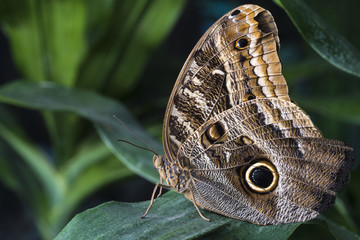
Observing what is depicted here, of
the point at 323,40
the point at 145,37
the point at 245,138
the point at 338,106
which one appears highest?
the point at 145,37

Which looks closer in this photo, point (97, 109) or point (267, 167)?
point (267, 167)

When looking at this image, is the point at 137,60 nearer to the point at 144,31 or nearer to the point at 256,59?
the point at 144,31

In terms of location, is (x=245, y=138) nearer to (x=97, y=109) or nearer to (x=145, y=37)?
(x=97, y=109)

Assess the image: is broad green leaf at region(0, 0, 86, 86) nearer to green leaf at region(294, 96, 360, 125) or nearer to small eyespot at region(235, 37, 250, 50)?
small eyespot at region(235, 37, 250, 50)

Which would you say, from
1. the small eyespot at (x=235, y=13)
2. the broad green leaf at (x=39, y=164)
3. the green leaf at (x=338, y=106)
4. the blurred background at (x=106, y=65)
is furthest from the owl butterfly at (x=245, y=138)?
the broad green leaf at (x=39, y=164)

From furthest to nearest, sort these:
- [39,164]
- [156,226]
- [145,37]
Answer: [39,164] → [145,37] → [156,226]

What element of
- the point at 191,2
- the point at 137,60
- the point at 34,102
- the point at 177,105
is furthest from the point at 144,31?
the point at 191,2

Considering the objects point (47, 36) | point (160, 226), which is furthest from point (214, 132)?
point (47, 36)
